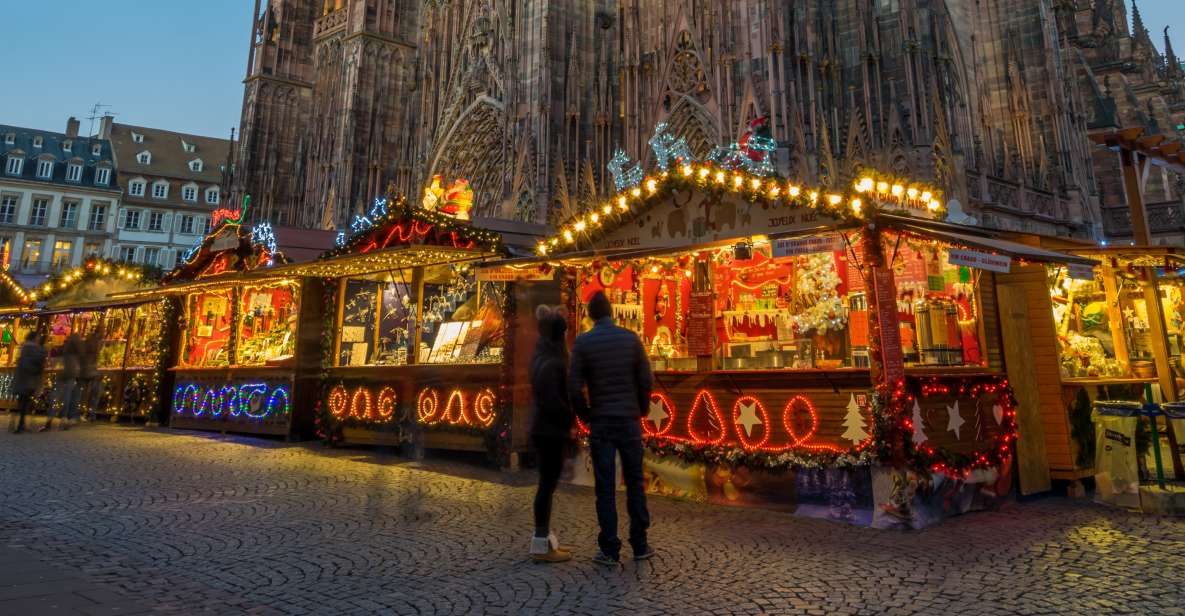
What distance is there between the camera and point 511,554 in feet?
14.4

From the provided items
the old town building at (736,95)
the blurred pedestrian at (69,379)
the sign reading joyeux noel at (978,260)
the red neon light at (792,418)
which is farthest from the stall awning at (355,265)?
the old town building at (736,95)

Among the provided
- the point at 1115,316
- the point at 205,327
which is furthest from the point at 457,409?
the point at 1115,316

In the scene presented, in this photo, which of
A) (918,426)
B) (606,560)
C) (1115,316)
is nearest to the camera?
(606,560)

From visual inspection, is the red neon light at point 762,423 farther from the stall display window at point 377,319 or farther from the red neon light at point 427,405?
the stall display window at point 377,319

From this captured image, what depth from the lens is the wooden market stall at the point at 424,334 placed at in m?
8.92

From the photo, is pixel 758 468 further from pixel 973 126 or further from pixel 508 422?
pixel 973 126

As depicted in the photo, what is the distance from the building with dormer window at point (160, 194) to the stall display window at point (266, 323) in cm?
3962

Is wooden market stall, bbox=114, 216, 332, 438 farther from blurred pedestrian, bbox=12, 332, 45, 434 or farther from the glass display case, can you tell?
blurred pedestrian, bbox=12, 332, 45, 434

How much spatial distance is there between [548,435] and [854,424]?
3.11 meters

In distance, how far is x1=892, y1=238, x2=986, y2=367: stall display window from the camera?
6.68m

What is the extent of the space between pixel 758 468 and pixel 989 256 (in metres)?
2.85

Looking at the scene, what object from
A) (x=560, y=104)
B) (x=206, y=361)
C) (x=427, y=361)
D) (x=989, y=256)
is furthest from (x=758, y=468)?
(x=560, y=104)

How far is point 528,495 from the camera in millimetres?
6727

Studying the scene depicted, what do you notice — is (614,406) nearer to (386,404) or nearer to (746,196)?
(746,196)
